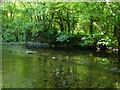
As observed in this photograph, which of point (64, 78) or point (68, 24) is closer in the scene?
point (64, 78)

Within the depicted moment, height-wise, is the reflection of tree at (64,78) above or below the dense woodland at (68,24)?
below

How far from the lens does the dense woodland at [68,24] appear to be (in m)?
11.5

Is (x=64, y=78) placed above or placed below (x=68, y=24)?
below

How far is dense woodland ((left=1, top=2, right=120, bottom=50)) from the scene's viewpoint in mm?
11547

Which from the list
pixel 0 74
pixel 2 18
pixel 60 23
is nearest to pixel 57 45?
pixel 60 23

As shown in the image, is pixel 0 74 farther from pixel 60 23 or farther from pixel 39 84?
pixel 60 23

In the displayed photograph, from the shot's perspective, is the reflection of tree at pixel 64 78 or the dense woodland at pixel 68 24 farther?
the dense woodland at pixel 68 24

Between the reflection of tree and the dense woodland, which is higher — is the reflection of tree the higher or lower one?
the lower one

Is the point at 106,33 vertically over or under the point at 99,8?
under

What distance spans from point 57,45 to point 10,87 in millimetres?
10538

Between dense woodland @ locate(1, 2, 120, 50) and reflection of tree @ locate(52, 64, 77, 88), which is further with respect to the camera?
dense woodland @ locate(1, 2, 120, 50)

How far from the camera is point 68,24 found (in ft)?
53.1

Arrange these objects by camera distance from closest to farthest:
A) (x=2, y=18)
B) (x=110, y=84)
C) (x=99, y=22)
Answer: (x=110, y=84) → (x=99, y=22) → (x=2, y=18)

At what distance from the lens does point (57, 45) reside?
1513cm
